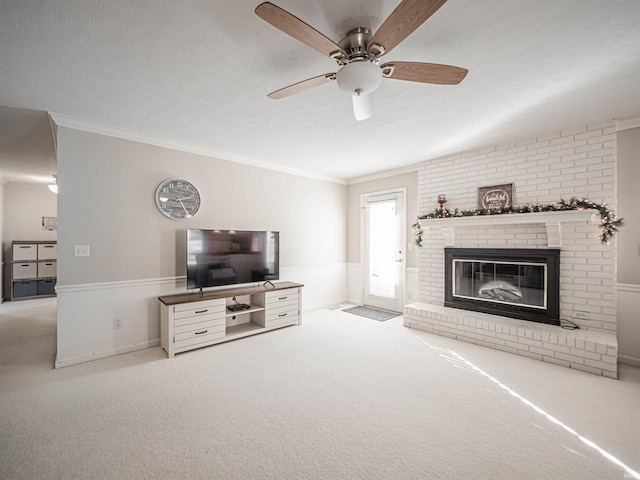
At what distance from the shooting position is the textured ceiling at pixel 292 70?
5.18 ft

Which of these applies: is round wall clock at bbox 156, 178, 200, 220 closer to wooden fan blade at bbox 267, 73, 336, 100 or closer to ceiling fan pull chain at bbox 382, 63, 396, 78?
wooden fan blade at bbox 267, 73, 336, 100

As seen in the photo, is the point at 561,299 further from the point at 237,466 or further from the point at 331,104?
the point at 237,466

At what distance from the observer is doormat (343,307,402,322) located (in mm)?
4730

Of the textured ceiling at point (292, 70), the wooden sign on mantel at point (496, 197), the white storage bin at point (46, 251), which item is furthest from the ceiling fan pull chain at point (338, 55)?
the white storage bin at point (46, 251)

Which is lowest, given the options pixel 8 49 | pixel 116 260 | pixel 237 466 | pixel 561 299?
pixel 237 466

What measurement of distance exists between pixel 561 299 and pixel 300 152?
12.1ft

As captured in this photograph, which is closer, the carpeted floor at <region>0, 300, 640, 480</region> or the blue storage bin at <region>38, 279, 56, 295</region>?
the carpeted floor at <region>0, 300, 640, 480</region>

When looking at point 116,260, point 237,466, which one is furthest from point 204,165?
point 237,466

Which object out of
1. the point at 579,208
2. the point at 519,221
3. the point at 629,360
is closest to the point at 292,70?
the point at 519,221

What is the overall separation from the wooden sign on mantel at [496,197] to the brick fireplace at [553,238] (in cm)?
7

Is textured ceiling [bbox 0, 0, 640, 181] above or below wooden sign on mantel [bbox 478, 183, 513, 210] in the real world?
above

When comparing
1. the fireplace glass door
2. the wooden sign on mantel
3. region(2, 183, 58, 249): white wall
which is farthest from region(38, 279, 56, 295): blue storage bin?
the wooden sign on mantel

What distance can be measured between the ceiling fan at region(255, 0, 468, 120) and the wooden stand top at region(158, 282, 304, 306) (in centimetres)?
246

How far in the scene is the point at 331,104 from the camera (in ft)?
8.63
